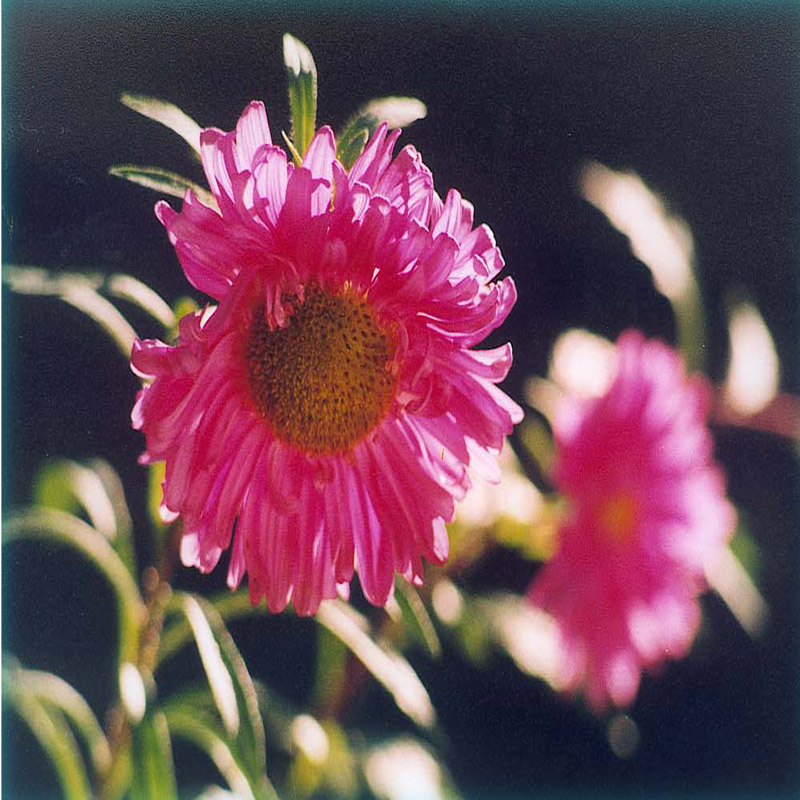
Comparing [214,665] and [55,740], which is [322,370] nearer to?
[214,665]

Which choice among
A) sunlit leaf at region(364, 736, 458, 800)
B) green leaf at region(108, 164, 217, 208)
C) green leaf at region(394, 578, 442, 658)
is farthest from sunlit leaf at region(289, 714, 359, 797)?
green leaf at region(108, 164, 217, 208)

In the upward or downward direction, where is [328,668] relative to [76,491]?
downward

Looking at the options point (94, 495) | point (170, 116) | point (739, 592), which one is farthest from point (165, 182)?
point (739, 592)

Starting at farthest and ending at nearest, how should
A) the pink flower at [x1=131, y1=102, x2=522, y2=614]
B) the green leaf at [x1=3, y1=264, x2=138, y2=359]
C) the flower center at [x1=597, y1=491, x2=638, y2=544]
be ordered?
the flower center at [x1=597, y1=491, x2=638, y2=544]
the green leaf at [x1=3, y1=264, x2=138, y2=359]
the pink flower at [x1=131, y1=102, x2=522, y2=614]

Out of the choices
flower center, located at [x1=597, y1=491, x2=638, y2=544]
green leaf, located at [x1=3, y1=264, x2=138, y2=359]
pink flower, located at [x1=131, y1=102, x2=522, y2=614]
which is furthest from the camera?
flower center, located at [x1=597, y1=491, x2=638, y2=544]

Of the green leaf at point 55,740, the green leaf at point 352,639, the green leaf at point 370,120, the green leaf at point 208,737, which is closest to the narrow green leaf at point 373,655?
the green leaf at point 352,639

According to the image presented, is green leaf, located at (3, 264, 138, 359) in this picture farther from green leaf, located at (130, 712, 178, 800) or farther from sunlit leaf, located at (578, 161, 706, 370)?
sunlit leaf, located at (578, 161, 706, 370)

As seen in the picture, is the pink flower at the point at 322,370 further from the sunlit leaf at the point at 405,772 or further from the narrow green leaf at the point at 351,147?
the sunlit leaf at the point at 405,772
